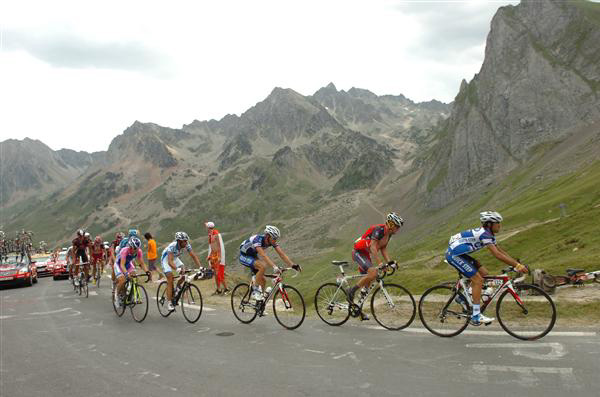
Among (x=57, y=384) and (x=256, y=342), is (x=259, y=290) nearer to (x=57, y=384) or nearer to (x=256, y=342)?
(x=256, y=342)

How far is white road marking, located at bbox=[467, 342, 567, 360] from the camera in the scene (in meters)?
8.57

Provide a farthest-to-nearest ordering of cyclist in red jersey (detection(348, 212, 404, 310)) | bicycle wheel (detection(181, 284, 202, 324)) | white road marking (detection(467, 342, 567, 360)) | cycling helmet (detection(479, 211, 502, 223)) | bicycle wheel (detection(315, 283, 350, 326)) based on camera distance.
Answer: bicycle wheel (detection(181, 284, 202, 324))
bicycle wheel (detection(315, 283, 350, 326))
cyclist in red jersey (detection(348, 212, 404, 310))
cycling helmet (detection(479, 211, 502, 223))
white road marking (detection(467, 342, 567, 360))

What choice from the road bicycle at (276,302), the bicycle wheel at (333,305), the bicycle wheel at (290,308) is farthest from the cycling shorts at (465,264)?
the bicycle wheel at (290,308)

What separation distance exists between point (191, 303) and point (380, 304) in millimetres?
6378

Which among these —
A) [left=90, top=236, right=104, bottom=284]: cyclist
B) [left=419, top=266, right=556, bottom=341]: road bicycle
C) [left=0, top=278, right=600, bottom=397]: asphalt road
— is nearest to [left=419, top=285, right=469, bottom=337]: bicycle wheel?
[left=419, top=266, right=556, bottom=341]: road bicycle

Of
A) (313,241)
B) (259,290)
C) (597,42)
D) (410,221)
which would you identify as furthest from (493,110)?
(259,290)

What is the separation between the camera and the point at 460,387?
24.7ft

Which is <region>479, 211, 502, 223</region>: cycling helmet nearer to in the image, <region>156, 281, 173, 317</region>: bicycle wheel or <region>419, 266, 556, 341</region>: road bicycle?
→ <region>419, 266, 556, 341</region>: road bicycle

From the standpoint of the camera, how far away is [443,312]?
10805 millimetres

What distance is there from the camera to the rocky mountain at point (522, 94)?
12668cm

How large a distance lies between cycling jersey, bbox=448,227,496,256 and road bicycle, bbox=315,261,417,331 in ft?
5.38

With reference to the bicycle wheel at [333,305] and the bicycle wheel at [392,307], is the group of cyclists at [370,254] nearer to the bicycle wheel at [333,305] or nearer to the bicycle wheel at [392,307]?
the bicycle wheel at [333,305]

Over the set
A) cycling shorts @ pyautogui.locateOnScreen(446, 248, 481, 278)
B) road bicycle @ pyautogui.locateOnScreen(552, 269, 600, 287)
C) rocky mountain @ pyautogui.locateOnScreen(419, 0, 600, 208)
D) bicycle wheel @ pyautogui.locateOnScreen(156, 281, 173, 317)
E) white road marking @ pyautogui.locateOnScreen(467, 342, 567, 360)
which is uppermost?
rocky mountain @ pyautogui.locateOnScreen(419, 0, 600, 208)

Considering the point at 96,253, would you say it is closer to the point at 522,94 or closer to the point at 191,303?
the point at 191,303
